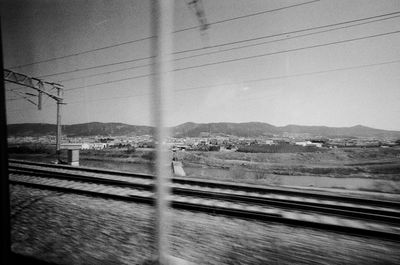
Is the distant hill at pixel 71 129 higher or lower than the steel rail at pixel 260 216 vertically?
higher

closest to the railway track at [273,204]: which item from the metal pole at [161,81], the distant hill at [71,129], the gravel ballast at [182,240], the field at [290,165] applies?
the gravel ballast at [182,240]

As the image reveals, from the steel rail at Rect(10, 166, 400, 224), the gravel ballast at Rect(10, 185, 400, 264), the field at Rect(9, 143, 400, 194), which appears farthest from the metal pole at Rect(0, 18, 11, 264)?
the field at Rect(9, 143, 400, 194)

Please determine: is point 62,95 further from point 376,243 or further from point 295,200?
point 376,243

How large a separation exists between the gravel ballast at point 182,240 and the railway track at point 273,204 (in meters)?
0.31

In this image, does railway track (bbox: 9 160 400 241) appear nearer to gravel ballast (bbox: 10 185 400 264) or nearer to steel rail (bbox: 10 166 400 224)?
steel rail (bbox: 10 166 400 224)

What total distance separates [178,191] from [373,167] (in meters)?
20.7

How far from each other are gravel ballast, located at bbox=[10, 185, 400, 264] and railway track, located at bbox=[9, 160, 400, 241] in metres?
0.31

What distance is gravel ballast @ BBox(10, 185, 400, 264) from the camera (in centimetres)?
355

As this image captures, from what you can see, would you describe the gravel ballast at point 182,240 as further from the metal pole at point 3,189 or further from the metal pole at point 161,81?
the metal pole at point 3,189

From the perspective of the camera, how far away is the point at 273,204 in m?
6.76

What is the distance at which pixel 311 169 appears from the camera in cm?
1970

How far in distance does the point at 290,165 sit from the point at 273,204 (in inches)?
653

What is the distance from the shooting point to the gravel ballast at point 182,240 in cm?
355

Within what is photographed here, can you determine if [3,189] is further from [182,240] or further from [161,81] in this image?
[182,240]
